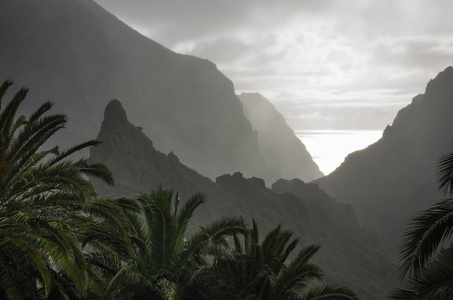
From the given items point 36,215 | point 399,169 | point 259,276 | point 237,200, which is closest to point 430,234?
point 259,276

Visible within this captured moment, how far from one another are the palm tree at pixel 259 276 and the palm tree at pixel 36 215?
4104 mm

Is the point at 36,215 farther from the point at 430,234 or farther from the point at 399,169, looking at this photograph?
the point at 399,169

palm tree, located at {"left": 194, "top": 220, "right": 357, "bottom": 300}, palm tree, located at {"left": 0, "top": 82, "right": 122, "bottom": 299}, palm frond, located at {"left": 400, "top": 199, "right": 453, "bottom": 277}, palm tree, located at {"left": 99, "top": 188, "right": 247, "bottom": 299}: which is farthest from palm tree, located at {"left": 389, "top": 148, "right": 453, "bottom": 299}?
palm tree, located at {"left": 99, "top": 188, "right": 247, "bottom": 299}

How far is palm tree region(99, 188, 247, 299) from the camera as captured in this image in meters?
11.2

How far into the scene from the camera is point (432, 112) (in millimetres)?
178750

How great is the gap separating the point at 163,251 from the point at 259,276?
2.88m

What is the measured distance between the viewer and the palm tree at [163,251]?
11250 mm

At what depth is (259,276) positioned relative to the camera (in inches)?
480

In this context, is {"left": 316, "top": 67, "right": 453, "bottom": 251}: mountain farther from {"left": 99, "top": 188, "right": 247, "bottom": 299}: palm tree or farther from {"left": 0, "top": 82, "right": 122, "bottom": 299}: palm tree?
{"left": 0, "top": 82, "right": 122, "bottom": 299}: palm tree

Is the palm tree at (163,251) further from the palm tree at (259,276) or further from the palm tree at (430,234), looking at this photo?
the palm tree at (430,234)

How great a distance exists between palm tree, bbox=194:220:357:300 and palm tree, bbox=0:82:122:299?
4.10 metres

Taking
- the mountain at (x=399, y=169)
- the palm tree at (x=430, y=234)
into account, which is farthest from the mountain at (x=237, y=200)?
the palm tree at (x=430, y=234)

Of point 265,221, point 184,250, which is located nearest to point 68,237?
point 184,250

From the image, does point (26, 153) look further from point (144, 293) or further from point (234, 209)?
point (234, 209)
